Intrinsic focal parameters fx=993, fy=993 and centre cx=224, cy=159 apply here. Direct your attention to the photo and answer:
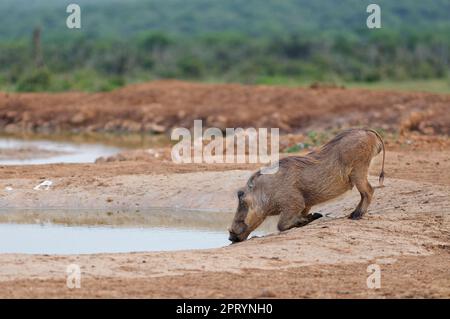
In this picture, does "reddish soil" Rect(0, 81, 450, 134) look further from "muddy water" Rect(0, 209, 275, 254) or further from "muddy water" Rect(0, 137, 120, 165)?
"muddy water" Rect(0, 209, 275, 254)

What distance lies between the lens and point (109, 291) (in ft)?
22.0

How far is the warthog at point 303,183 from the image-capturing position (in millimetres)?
9594

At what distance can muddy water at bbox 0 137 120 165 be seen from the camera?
17.0m

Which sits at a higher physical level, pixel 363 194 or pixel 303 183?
pixel 303 183

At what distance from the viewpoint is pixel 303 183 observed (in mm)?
9641

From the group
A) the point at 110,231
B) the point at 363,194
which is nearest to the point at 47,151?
the point at 110,231

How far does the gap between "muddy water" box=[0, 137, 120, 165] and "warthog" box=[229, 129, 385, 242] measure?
7651 mm

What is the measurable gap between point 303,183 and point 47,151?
9648mm

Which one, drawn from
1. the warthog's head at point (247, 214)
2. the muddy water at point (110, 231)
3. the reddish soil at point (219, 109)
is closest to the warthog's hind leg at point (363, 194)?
the warthog's head at point (247, 214)

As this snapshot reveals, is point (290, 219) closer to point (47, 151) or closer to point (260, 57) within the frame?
point (47, 151)

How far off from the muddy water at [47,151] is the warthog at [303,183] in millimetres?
7651

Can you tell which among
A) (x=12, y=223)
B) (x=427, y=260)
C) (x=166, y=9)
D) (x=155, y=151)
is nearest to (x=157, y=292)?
(x=427, y=260)

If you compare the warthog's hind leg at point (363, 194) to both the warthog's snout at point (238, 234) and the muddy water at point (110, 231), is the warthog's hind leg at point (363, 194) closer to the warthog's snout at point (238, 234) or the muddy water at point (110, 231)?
the warthog's snout at point (238, 234)

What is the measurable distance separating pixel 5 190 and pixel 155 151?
14.1 ft
